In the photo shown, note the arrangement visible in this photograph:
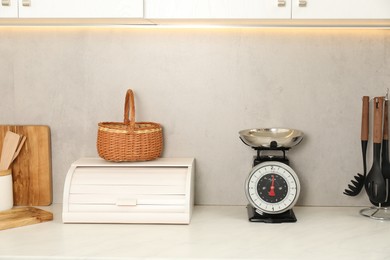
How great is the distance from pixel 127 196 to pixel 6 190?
1.72 ft

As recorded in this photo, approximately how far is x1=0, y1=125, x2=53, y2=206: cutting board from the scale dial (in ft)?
2.92

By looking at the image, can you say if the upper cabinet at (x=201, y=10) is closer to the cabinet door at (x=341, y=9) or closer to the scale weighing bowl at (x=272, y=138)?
the cabinet door at (x=341, y=9)

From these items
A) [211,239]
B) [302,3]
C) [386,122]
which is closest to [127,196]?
[211,239]

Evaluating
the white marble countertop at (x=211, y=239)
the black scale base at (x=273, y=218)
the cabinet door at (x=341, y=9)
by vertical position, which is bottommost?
the white marble countertop at (x=211, y=239)

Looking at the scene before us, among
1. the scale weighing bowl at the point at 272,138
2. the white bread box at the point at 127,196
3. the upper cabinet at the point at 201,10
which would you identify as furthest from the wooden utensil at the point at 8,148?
the scale weighing bowl at the point at 272,138

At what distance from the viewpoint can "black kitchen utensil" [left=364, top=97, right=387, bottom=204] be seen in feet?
7.58

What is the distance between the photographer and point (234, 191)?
8.32 feet

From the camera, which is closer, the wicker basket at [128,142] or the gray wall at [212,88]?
the wicker basket at [128,142]

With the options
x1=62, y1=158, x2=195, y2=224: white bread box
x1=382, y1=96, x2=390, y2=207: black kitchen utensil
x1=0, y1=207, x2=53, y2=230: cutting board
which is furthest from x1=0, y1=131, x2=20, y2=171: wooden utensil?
x1=382, y1=96, x2=390, y2=207: black kitchen utensil

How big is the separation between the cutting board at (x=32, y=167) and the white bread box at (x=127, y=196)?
27 cm

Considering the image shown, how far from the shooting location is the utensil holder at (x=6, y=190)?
2337 mm

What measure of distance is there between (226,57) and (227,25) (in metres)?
0.14

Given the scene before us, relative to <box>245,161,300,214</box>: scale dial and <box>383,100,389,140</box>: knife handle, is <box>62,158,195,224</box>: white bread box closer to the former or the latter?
<box>245,161,300,214</box>: scale dial

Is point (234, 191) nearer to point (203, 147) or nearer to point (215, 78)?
point (203, 147)
